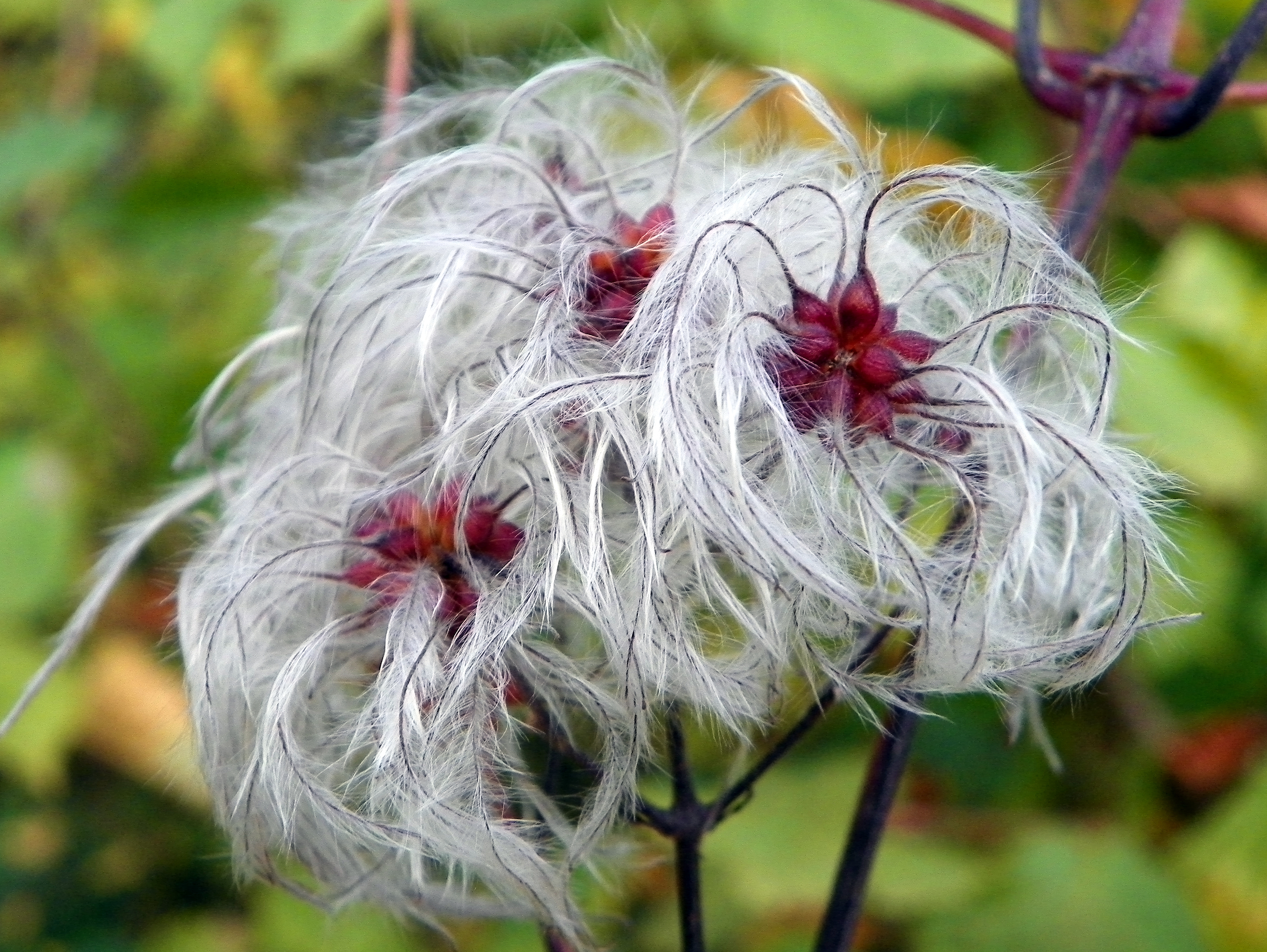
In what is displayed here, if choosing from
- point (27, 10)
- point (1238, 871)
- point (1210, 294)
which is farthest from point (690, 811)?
point (27, 10)

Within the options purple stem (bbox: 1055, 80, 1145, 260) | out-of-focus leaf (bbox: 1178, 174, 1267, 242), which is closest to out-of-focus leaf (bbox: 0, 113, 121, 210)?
purple stem (bbox: 1055, 80, 1145, 260)

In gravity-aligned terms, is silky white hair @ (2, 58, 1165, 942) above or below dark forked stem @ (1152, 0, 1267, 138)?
below

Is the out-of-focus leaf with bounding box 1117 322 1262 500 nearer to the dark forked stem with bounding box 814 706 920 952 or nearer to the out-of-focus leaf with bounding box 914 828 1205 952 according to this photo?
the out-of-focus leaf with bounding box 914 828 1205 952

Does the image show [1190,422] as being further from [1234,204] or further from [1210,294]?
[1234,204]

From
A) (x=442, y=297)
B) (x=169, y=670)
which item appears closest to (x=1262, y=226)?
(x=442, y=297)

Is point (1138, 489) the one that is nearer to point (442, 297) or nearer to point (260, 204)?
point (442, 297)

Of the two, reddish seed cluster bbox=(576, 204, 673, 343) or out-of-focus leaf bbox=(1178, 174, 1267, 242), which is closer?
reddish seed cluster bbox=(576, 204, 673, 343)
